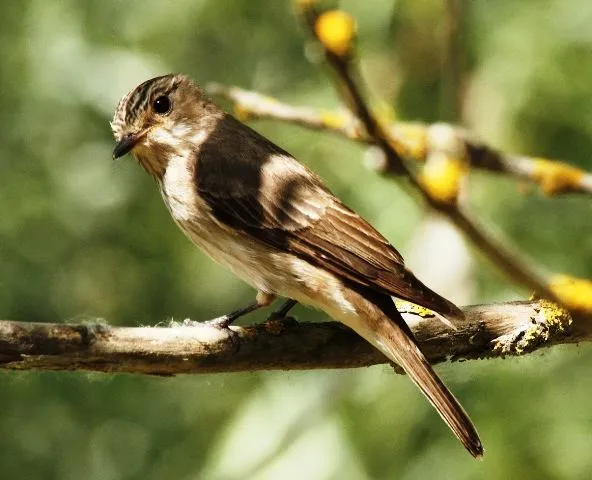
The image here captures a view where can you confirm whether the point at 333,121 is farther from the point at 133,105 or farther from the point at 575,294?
the point at 575,294

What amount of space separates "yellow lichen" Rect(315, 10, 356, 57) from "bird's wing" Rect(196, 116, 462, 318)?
4.73ft

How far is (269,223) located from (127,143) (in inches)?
27.0

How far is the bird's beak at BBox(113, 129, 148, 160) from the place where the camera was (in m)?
4.39

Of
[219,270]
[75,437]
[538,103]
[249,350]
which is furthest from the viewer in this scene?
[219,270]

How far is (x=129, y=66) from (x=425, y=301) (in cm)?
246

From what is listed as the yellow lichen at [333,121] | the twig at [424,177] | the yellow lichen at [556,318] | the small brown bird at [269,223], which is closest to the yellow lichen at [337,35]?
the twig at [424,177]

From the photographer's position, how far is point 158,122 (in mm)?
4652

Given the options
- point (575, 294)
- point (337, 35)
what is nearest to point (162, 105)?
point (337, 35)

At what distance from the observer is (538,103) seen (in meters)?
5.24

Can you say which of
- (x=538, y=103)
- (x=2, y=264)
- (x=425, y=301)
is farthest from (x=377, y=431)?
(x=2, y=264)

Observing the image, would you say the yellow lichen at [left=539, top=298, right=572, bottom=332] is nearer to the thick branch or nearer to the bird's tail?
the thick branch

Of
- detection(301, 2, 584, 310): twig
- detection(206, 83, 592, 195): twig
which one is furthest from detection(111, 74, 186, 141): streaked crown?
detection(301, 2, 584, 310): twig

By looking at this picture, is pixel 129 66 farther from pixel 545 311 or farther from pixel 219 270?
pixel 545 311

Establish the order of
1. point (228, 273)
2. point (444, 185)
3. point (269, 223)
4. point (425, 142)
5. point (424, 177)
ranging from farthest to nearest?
point (228, 273), point (425, 142), point (269, 223), point (424, 177), point (444, 185)
